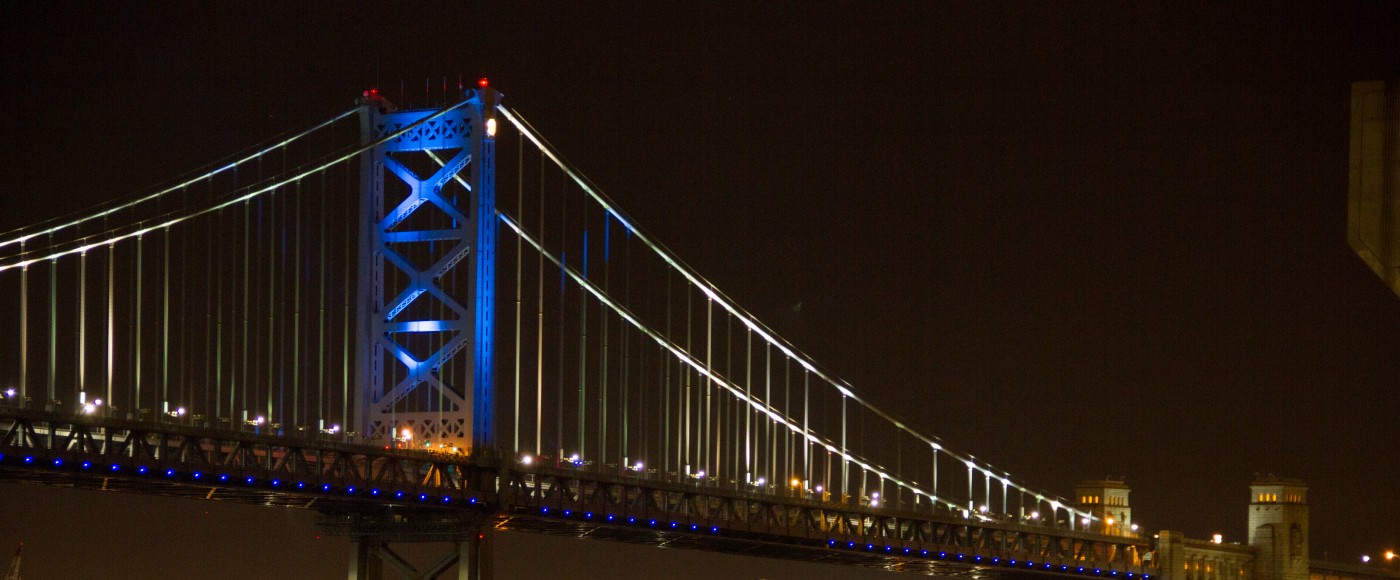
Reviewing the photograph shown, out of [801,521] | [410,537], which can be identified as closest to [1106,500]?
[801,521]

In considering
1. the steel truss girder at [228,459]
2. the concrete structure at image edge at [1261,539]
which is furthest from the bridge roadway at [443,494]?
the concrete structure at image edge at [1261,539]

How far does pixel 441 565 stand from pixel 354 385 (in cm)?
628

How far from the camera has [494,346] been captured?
66312 millimetres

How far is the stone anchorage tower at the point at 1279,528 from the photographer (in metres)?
113

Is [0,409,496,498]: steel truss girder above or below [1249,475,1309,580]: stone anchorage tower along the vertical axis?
above

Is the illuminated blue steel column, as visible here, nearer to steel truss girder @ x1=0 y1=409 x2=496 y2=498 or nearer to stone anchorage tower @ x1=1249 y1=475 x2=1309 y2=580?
steel truss girder @ x1=0 y1=409 x2=496 y2=498

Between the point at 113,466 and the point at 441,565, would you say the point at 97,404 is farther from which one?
the point at 441,565

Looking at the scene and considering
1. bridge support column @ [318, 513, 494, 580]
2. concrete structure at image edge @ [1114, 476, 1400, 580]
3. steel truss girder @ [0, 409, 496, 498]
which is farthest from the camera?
concrete structure at image edge @ [1114, 476, 1400, 580]

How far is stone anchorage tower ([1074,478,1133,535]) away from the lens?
11625 cm

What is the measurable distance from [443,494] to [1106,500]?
60045 mm

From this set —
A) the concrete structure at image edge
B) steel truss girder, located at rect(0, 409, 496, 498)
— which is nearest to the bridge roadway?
steel truss girder, located at rect(0, 409, 496, 498)

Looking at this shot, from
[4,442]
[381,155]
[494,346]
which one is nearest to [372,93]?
[381,155]

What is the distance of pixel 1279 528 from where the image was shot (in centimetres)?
11406

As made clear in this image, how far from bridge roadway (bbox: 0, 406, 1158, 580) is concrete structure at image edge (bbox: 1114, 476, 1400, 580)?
63.2ft
